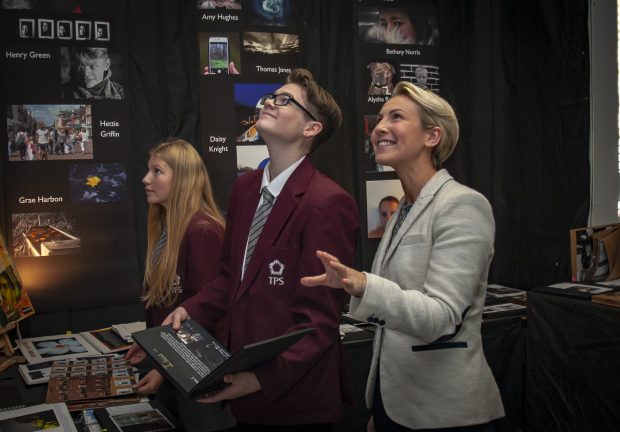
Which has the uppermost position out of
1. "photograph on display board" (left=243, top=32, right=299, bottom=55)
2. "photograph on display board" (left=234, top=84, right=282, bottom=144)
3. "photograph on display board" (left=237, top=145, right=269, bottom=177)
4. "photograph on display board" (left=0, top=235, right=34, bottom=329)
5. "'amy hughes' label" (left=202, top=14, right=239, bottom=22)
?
"'amy hughes' label" (left=202, top=14, right=239, bottom=22)

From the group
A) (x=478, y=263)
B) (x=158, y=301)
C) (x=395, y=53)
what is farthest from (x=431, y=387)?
(x=395, y=53)

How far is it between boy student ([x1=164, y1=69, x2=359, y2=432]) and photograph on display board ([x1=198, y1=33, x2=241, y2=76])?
1.67 m

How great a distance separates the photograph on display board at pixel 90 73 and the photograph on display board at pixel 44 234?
648 mm

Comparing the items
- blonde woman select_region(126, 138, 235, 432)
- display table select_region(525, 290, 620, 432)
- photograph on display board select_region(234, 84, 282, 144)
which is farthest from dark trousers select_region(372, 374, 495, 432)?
photograph on display board select_region(234, 84, 282, 144)

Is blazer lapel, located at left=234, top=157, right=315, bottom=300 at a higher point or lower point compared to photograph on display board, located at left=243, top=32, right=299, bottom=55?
lower

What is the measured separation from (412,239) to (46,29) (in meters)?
2.41

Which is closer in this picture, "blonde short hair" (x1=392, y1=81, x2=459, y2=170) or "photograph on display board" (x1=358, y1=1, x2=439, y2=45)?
"blonde short hair" (x1=392, y1=81, x2=459, y2=170)

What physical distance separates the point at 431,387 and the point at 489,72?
3.01 meters

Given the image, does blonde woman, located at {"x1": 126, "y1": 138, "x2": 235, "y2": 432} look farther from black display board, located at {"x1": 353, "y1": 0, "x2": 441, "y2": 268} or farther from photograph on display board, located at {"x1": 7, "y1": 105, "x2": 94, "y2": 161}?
black display board, located at {"x1": 353, "y1": 0, "x2": 441, "y2": 268}

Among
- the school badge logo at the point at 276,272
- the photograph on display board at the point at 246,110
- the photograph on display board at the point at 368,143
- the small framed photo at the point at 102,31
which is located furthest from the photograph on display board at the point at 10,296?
the photograph on display board at the point at 368,143

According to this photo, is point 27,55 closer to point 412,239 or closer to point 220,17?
point 220,17

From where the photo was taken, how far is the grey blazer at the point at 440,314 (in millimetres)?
1523

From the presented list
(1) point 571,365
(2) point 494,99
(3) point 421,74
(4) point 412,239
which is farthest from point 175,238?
(2) point 494,99

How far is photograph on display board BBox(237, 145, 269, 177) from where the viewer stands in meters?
3.49
